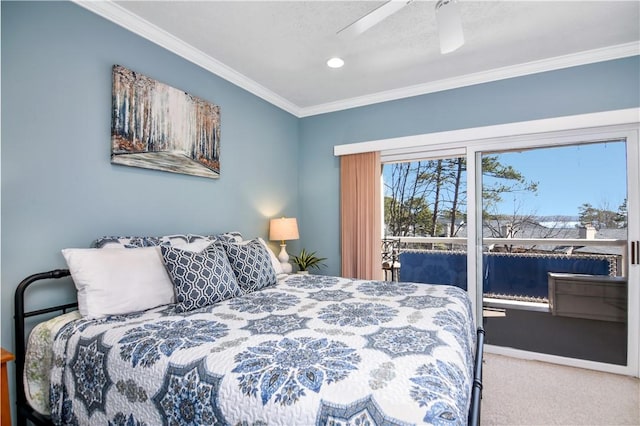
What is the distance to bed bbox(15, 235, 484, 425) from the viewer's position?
0.95 metres

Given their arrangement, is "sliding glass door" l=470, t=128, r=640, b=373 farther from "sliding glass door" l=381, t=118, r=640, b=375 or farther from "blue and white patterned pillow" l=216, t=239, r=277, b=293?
"blue and white patterned pillow" l=216, t=239, r=277, b=293

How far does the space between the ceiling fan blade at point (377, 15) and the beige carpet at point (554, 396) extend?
8.37ft

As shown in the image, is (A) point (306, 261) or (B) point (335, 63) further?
(A) point (306, 261)

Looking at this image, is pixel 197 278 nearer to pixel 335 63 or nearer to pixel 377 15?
pixel 377 15

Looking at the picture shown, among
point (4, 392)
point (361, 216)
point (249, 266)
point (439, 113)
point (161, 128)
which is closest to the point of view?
point (4, 392)

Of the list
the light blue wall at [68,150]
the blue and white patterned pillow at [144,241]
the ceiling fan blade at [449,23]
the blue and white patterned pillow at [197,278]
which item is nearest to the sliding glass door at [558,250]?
the ceiling fan blade at [449,23]

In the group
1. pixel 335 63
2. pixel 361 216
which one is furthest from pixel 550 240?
pixel 335 63

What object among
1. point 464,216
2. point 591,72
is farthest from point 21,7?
point 591,72

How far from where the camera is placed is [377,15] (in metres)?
1.83

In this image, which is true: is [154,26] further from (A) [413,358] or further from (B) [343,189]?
(A) [413,358]

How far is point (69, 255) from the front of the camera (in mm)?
1719

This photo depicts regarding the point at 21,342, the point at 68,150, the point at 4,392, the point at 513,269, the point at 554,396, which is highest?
the point at 68,150

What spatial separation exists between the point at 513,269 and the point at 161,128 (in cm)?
346

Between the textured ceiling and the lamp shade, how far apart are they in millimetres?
1466
